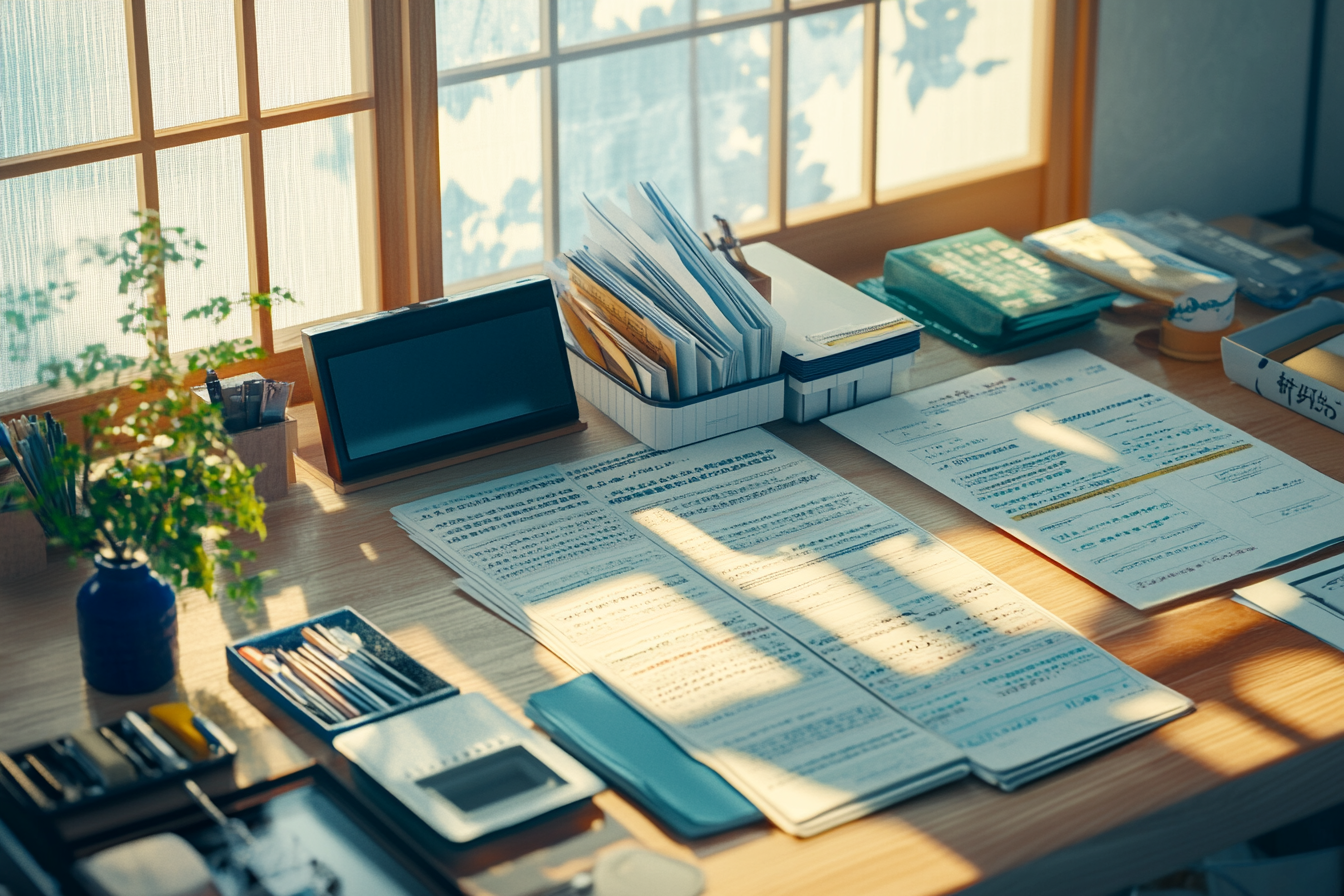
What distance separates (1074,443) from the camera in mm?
1692

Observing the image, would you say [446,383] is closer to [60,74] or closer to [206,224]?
[206,224]

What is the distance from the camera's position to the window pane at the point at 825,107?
6.77ft

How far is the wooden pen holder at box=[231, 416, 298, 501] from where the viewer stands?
1.54 m

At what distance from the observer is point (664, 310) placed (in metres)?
1.68

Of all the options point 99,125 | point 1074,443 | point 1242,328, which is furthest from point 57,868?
point 1242,328

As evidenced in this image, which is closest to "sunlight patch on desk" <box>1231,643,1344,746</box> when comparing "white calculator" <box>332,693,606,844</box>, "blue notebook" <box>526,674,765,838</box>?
"blue notebook" <box>526,674,765,838</box>

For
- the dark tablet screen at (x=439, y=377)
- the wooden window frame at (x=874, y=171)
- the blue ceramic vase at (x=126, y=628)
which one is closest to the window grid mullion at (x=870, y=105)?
the wooden window frame at (x=874, y=171)

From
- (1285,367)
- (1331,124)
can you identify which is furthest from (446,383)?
(1331,124)

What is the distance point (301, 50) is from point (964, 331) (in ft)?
2.72

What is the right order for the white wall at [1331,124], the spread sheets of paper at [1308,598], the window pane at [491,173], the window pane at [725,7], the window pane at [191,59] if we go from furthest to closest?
the white wall at [1331,124], the window pane at [725,7], the window pane at [491,173], the window pane at [191,59], the spread sheets of paper at [1308,598]

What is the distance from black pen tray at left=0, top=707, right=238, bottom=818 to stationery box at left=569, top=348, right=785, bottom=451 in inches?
24.6

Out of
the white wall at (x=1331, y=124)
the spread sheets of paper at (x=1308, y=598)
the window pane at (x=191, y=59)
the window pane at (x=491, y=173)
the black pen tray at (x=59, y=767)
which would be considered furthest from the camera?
the white wall at (x=1331, y=124)

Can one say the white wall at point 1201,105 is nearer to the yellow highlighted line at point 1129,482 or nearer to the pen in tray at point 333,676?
the yellow highlighted line at point 1129,482

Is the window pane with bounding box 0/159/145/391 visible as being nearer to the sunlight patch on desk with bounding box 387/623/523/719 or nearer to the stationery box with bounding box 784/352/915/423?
the sunlight patch on desk with bounding box 387/623/523/719
